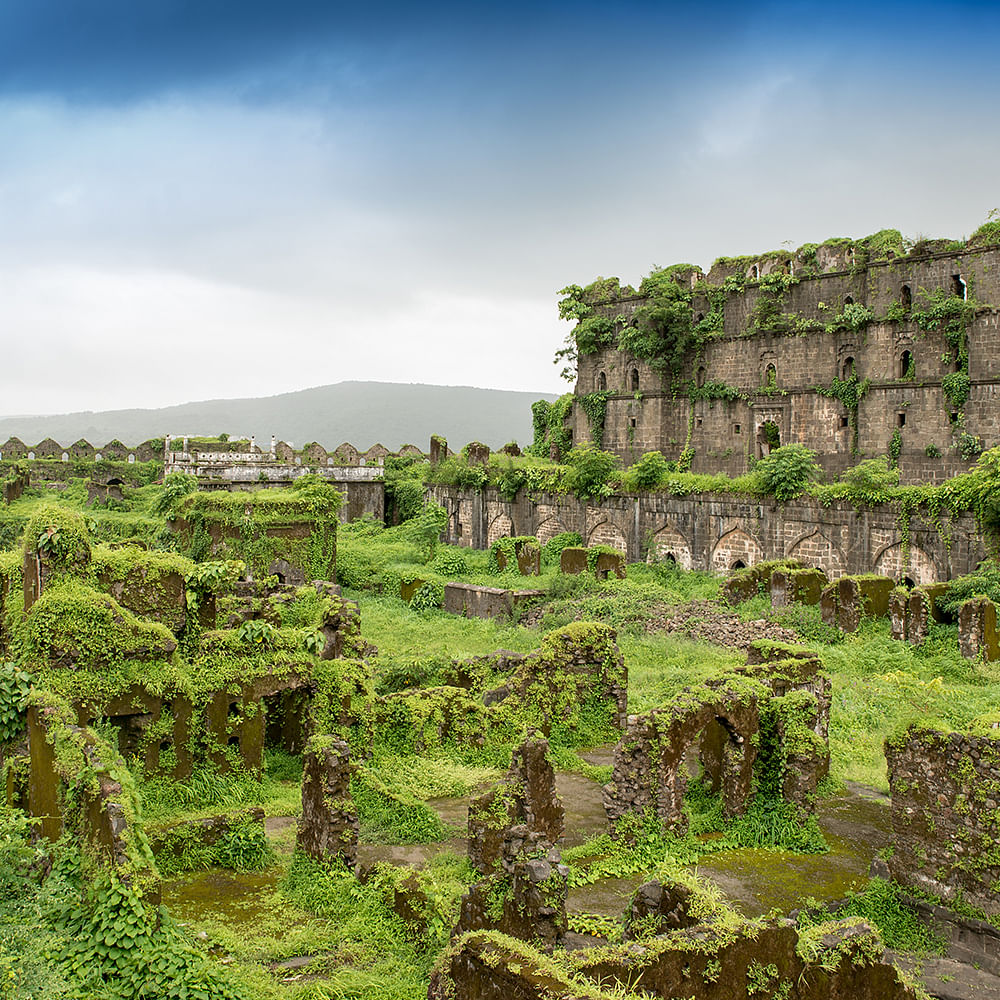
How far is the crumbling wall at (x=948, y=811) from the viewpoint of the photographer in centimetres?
934

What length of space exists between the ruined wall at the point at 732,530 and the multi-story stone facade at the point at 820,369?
801 centimetres

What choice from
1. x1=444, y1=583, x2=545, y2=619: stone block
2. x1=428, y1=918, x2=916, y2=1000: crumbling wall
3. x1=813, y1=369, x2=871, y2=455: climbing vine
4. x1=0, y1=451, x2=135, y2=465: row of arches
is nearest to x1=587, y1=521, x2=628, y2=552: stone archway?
Answer: x1=444, y1=583, x2=545, y2=619: stone block

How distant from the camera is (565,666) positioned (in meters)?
15.3

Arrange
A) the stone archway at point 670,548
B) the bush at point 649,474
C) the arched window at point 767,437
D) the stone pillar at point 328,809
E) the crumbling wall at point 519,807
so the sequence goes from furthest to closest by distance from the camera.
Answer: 1. the arched window at point 767,437
2. the bush at point 649,474
3. the stone archway at point 670,548
4. the stone pillar at point 328,809
5. the crumbling wall at point 519,807

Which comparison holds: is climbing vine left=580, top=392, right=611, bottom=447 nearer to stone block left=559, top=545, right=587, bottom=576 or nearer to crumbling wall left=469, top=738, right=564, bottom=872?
stone block left=559, top=545, right=587, bottom=576

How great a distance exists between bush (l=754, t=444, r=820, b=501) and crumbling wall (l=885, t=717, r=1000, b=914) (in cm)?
2066

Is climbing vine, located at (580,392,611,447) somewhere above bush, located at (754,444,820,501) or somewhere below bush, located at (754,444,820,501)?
above

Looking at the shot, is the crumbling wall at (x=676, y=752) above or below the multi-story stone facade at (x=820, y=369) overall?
below

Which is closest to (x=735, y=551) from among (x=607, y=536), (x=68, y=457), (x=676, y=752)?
Result: (x=607, y=536)

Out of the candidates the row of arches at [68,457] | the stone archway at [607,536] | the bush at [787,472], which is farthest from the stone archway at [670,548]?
the row of arches at [68,457]

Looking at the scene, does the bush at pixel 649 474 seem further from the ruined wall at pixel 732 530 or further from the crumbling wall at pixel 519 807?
the crumbling wall at pixel 519 807

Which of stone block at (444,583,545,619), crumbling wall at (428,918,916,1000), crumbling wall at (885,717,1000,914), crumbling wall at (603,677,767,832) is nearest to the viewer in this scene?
crumbling wall at (428,918,916,1000)

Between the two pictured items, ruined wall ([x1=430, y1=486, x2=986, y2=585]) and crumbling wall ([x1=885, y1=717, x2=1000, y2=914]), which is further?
ruined wall ([x1=430, y1=486, x2=986, y2=585])

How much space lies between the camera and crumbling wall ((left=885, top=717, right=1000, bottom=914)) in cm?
934
